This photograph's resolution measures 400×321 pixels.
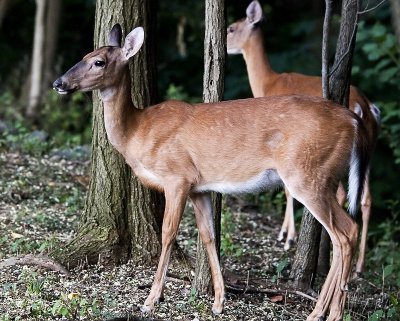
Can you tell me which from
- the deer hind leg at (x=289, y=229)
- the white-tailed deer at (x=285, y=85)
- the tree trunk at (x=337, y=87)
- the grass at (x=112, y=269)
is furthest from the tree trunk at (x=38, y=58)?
the tree trunk at (x=337, y=87)

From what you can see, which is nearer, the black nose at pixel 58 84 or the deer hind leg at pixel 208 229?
the black nose at pixel 58 84

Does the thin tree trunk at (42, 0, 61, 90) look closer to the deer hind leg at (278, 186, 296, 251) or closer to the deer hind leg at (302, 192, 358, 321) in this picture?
the deer hind leg at (278, 186, 296, 251)

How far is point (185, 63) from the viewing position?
16.8 m

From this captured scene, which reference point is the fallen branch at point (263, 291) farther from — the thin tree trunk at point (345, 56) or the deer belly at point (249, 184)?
the thin tree trunk at point (345, 56)

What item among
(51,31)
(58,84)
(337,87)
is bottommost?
(337,87)

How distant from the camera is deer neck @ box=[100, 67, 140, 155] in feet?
22.6

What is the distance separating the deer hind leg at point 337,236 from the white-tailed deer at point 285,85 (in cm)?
165

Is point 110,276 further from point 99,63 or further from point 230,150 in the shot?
point 99,63

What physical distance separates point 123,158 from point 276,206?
3905mm

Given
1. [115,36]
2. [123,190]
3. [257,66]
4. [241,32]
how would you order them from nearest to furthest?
[115,36] → [123,190] → [257,66] → [241,32]

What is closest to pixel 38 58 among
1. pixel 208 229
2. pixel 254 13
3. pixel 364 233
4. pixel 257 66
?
pixel 254 13

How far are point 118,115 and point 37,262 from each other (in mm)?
1341

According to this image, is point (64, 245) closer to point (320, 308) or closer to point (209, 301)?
point (209, 301)

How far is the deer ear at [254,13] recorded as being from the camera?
11.0 m
